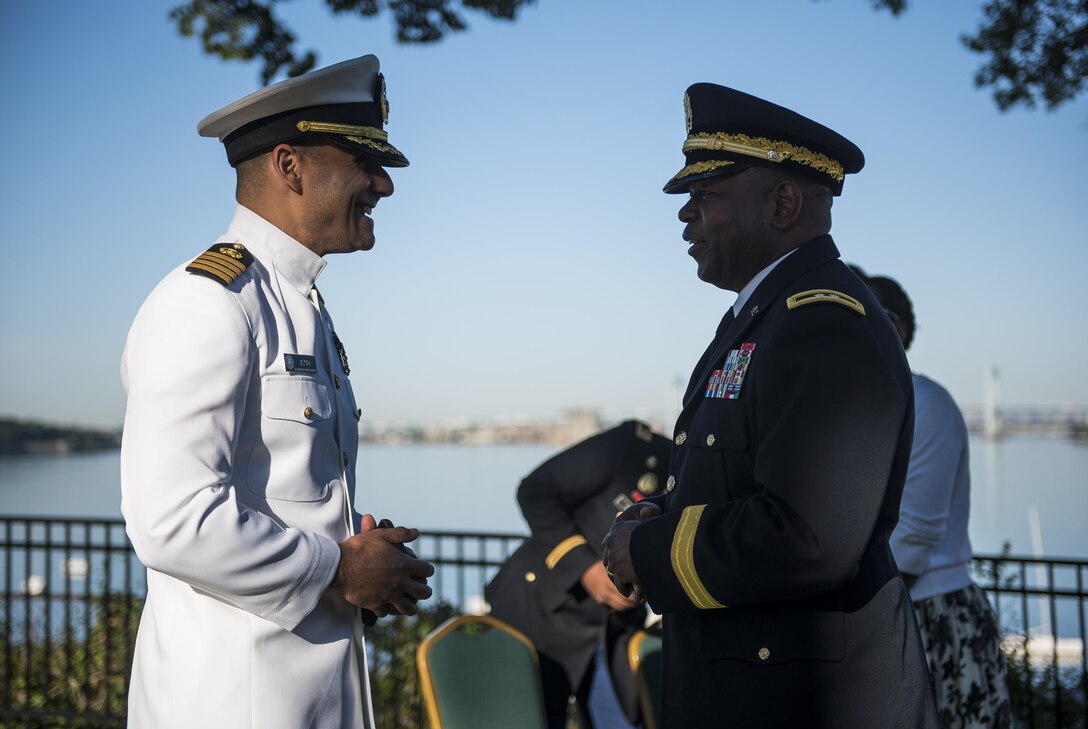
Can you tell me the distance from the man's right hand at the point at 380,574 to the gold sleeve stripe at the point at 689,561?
0.48 metres

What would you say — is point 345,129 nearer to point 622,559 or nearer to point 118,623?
point 622,559

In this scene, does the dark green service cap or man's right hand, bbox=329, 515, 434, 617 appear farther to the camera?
the dark green service cap

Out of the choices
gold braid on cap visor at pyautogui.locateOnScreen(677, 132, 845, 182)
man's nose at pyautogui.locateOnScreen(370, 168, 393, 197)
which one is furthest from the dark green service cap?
man's nose at pyautogui.locateOnScreen(370, 168, 393, 197)

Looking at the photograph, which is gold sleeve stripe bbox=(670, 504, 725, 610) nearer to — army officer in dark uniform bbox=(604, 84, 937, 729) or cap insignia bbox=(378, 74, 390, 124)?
army officer in dark uniform bbox=(604, 84, 937, 729)

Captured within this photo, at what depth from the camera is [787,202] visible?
213cm

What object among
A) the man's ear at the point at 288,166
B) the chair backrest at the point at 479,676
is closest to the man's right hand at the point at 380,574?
the man's ear at the point at 288,166

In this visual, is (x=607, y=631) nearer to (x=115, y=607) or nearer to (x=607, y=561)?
(x=607, y=561)

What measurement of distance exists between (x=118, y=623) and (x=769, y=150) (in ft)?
18.7

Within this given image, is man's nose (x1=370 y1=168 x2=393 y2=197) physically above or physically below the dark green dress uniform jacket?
above

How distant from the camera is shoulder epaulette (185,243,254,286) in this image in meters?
1.83

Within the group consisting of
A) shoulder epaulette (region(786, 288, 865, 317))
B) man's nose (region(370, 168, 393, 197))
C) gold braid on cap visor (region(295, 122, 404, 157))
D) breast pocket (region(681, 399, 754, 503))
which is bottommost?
breast pocket (region(681, 399, 754, 503))

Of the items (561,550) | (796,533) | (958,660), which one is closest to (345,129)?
(796,533)

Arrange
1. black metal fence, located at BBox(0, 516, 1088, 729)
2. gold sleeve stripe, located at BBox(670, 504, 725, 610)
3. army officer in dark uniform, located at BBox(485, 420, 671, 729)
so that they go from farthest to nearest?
black metal fence, located at BBox(0, 516, 1088, 729)
army officer in dark uniform, located at BBox(485, 420, 671, 729)
gold sleeve stripe, located at BBox(670, 504, 725, 610)

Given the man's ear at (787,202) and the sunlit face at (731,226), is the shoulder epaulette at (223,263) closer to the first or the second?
the sunlit face at (731,226)
